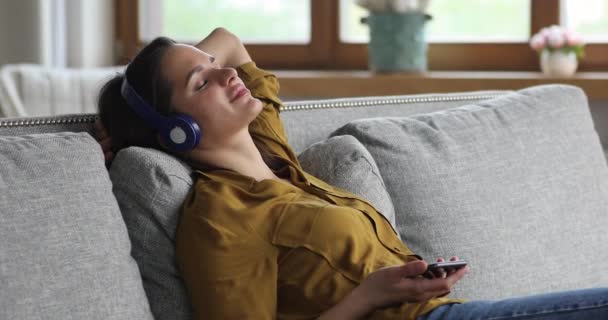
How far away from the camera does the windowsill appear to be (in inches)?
123

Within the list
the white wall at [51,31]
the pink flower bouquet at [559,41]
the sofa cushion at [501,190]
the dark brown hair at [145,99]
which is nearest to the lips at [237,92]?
the dark brown hair at [145,99]

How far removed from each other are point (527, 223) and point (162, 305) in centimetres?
86

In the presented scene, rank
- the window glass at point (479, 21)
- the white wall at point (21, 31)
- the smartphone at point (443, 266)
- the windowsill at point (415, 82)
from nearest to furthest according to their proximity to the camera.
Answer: the smartphone at point (443, 266)
the windowsill at point (415, 82)
the window glass at point (479, 21)
the white wall at point (21, 31)

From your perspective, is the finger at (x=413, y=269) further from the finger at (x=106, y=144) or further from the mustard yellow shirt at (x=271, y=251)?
the finger at (x=106, y=144)

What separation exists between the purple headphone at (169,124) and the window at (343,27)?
6.61ft

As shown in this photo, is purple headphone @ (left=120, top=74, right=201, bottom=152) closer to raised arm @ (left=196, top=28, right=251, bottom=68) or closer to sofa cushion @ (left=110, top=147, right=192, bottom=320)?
sofa cushion @ (left=110, top=147, right=192, bottom=320)

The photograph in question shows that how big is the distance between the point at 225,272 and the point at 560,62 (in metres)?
2.01

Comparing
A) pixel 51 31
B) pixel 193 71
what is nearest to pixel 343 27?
pixel 51 31

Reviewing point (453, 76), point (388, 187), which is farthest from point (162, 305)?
point (453, 76)

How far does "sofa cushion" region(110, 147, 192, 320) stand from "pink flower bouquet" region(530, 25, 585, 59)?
192 centimetres

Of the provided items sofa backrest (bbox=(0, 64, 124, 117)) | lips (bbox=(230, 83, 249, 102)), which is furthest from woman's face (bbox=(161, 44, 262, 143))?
sofa backrest (bbox=(0, 64, 124, 117))

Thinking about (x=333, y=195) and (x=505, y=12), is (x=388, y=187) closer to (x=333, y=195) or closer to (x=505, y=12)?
(x=333, y=195)

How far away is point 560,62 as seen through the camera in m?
3.22

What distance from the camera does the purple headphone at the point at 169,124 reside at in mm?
1665
